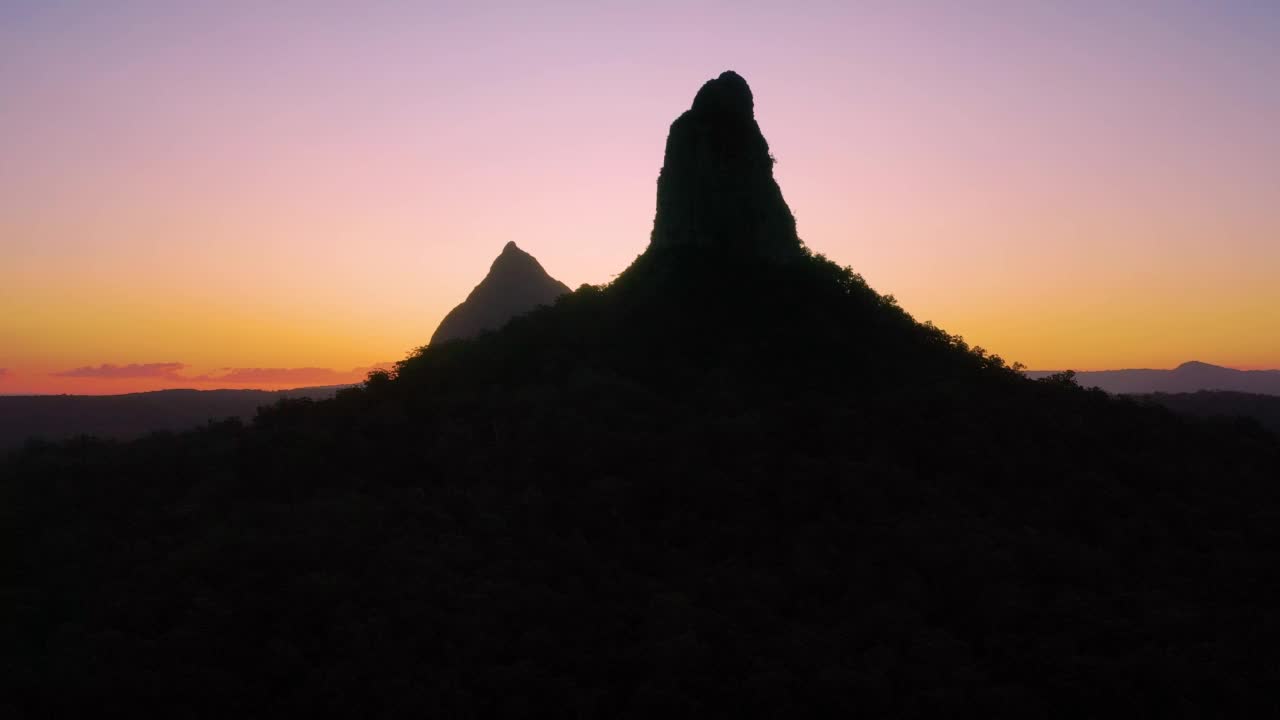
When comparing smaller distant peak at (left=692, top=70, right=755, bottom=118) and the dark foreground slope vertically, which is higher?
smaller distant peak at (left=692, top=70, right=755, bottom=118)

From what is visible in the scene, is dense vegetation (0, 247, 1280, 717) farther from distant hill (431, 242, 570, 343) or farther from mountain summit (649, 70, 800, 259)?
distant hill (431, 242, 570, 343)


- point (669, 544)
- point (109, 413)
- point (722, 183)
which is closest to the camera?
point (669, 544)

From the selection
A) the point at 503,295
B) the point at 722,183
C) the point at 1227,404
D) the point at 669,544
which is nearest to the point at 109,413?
the point at 503,295

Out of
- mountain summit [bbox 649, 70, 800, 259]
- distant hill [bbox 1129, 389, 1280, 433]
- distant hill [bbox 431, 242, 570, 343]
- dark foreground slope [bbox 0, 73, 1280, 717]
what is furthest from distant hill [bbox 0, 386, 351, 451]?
distant hill [bbox 1129, 389, 1280, 433]

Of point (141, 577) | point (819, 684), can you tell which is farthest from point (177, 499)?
point (819, 684)

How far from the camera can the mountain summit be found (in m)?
49.0

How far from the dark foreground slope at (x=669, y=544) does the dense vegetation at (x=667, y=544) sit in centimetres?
10

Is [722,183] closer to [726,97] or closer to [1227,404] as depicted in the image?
[726,97]

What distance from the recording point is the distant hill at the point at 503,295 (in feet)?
368

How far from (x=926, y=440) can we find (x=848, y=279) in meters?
17.8

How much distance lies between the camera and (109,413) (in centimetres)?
8694

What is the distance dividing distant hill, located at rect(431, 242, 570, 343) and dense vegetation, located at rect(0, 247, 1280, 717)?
69506mm

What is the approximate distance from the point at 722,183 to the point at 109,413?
72349 millimetres

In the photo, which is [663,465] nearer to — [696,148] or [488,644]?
[488,644]
